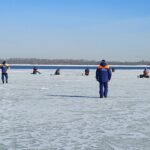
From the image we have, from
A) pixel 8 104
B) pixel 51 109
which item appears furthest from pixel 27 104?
pixel 51 109

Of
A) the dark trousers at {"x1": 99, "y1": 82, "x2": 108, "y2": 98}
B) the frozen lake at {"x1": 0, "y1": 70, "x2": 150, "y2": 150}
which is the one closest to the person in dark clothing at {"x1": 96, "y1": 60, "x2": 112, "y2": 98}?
the dark trousers at {"x1": 99, "y1": 82, "x2": 108, "y2": 98}

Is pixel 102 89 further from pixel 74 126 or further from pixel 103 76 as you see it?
pixel 74 126

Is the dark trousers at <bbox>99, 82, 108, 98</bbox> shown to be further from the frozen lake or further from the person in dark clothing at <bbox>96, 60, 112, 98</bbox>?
the frozen lake

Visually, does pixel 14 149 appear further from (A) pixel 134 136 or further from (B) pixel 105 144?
(A) pixel 134 136

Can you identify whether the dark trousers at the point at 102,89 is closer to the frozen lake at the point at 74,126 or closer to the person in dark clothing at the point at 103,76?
the person in dark clothing at the point at 103,76

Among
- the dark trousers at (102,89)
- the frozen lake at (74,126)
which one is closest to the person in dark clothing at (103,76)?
the dark trousers at (102,89)

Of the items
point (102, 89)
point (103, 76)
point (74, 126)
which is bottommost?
point (74, 126)

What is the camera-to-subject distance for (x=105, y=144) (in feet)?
23.2

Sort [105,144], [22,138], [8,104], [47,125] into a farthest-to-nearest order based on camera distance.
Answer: [8,104] → [47,125] → [22,138] → [105,144]

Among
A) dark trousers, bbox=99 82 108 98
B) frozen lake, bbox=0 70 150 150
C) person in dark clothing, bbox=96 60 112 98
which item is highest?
person in dark clothing, bbox=96 60 112 98

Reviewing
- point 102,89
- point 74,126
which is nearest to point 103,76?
point 102,89

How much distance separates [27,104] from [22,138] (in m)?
5.91

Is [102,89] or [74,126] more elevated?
[102,89]

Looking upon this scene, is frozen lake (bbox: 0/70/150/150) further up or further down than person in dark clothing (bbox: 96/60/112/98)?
further down
